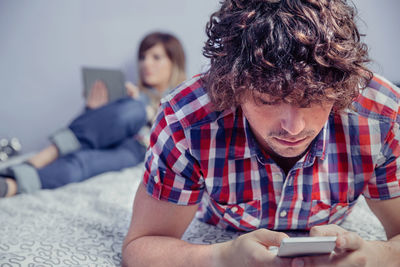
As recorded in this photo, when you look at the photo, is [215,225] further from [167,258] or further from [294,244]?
[294,244]

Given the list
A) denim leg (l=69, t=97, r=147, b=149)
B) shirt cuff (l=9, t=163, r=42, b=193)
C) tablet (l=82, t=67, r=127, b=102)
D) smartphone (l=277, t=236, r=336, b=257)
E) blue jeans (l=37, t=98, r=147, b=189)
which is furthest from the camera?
tablet (l=82, t=67, r=127, b=102)

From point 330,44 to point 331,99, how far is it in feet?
0.27

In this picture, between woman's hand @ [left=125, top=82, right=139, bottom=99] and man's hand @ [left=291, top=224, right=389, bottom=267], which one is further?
woman's hand @ [left=125, top=82, right=139, bottom=99]

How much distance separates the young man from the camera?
53 centimetres

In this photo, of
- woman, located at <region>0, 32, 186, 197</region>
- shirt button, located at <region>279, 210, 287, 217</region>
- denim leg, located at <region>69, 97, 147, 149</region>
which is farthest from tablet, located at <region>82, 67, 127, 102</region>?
shirt button, located at <region>279, 210, 287, 217</region>

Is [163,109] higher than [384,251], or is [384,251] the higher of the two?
[163,109]

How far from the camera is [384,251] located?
0.59m

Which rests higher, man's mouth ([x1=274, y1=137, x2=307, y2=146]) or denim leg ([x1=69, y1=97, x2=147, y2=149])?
man's mouth ([x1=274, y1=137, x2=307, y2=146])

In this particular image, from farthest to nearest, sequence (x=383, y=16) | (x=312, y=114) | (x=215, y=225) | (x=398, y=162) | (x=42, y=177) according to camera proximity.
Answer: (x=383, y=16), (x=42, y=177), (x=215, y=225), (x=398, y=162), (x=312, y=114)

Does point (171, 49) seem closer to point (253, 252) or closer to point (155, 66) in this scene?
point (155, 66)

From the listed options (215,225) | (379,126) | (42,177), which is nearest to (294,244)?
(379,126)

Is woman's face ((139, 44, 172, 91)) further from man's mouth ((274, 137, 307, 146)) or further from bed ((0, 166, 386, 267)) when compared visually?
man's mouth ((274, 137, 307, 146))

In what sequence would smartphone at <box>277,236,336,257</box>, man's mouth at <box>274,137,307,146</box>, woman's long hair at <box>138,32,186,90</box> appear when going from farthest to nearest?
woman's long hair at <box>138,32,186,90</box>
man's mouth at <box>274,137,307,146</box>
smartphone at <box>277,236,336,257</box>

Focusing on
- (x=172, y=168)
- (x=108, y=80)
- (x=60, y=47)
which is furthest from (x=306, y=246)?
(x=60, y=47)
